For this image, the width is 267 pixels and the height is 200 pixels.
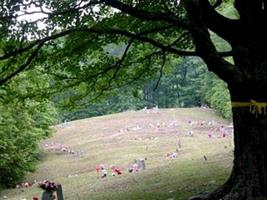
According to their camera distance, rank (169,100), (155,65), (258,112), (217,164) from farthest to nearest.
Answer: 1. (169,100)
2. (217,164)
3. (155,65)
4. (258,112)

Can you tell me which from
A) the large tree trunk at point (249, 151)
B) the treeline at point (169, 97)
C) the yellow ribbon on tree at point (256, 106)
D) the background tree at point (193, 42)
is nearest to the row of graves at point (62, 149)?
the background tree at point (193, 42)

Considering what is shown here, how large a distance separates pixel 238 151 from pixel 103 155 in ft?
84.3

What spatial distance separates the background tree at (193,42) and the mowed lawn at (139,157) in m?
2.44

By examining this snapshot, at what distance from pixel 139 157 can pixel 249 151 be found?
72.6 ft

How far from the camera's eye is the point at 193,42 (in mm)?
7562

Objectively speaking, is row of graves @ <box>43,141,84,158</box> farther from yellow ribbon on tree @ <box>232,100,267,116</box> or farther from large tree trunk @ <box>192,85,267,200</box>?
yellow ribbon on tree @ <box>232,100,267,116</box>

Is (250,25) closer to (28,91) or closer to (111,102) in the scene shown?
(28,91)

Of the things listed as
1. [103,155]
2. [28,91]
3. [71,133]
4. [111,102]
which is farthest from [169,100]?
[28,91]

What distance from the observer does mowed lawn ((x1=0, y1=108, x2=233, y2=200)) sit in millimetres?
12855

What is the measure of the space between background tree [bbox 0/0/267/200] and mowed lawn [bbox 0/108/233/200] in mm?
2443

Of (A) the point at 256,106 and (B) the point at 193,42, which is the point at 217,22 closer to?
(B) the point at 193,42

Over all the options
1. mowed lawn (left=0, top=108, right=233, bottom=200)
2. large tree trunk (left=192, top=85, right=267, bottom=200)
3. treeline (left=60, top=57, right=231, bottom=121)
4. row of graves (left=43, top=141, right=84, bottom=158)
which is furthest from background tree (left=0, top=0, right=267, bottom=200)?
treeline (left=60, top=57, right=231, bottom=121)

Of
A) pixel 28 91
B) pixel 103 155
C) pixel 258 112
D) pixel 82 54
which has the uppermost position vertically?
pixel 82 54

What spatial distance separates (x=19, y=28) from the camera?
808cm
